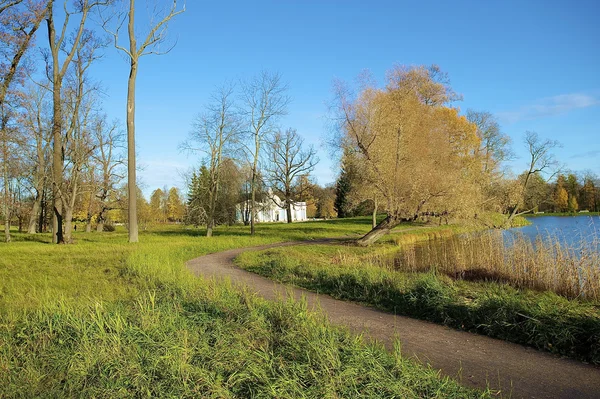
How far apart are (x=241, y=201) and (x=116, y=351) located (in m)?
51.2

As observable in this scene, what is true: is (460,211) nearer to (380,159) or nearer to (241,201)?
(380,159)

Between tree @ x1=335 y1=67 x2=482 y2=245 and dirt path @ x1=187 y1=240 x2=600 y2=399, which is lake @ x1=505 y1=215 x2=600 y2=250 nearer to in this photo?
tree @ x1=335 y1=67 x2=482 y2=245

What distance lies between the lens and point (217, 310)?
5824 millimetres

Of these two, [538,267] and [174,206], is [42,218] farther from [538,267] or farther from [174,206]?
[538,267]

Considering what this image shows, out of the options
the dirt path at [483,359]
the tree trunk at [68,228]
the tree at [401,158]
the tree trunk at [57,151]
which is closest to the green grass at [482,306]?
the dirt path at [483,359]

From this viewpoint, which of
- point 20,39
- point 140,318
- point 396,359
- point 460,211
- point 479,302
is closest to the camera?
point 396,359

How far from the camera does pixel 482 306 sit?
21.6 ft

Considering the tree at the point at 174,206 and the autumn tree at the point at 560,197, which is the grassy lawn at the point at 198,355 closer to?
the autumn tree at the point at 560,197

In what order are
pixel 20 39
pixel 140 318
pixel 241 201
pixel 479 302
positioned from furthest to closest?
pixel 241 201
pixel 20 39
pixel 479 302
pixel 140 318

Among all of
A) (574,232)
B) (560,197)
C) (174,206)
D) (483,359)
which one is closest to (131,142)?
(483,359)

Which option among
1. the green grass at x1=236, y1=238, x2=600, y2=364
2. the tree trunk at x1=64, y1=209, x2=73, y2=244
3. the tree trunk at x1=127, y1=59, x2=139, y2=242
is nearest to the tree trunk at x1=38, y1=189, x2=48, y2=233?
the tree trunk at x1=64, y1=209, x2=73, y2=244

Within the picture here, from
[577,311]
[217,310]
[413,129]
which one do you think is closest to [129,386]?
[217,310]

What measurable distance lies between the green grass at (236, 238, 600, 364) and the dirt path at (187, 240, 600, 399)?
32 cm

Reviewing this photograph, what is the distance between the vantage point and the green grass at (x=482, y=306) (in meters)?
5.45
